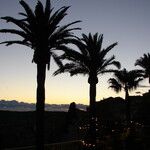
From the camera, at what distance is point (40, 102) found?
21.0 metres

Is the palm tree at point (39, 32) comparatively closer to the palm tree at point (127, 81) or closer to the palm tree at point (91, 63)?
the palm tree at point (91, 63)

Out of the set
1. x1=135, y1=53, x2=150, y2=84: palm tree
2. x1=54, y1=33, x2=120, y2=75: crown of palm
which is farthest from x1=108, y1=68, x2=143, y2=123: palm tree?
x1=54, y1=33, x2=120, y2=75: crown of palm

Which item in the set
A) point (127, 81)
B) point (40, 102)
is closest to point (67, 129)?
point (127, 81)

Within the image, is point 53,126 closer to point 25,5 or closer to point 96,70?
point 96,70

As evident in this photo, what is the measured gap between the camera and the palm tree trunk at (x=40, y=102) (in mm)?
20859

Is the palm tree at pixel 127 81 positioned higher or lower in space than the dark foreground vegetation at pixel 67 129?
higher

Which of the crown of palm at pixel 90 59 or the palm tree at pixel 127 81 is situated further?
the palm tree at pixel 127 81

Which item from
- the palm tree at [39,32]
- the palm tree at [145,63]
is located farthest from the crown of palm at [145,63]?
the palm tree at [39,32]

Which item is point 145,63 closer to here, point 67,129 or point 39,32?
point 67,129

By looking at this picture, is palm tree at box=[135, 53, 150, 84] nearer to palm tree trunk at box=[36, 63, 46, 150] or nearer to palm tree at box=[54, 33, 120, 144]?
palm tree at box=[54, 33, 120, 144]

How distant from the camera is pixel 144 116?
151 ft

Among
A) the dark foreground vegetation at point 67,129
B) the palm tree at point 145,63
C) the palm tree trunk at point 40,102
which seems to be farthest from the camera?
the palm tree at point 145,63

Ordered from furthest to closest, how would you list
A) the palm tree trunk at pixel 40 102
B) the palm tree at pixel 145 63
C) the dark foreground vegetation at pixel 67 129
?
the palm tree at pixel 145 63
the dark foreground vegetation at pixel 67 129
the palm tree trunk at pixel 40 102

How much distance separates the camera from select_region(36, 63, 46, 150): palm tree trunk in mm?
20859
